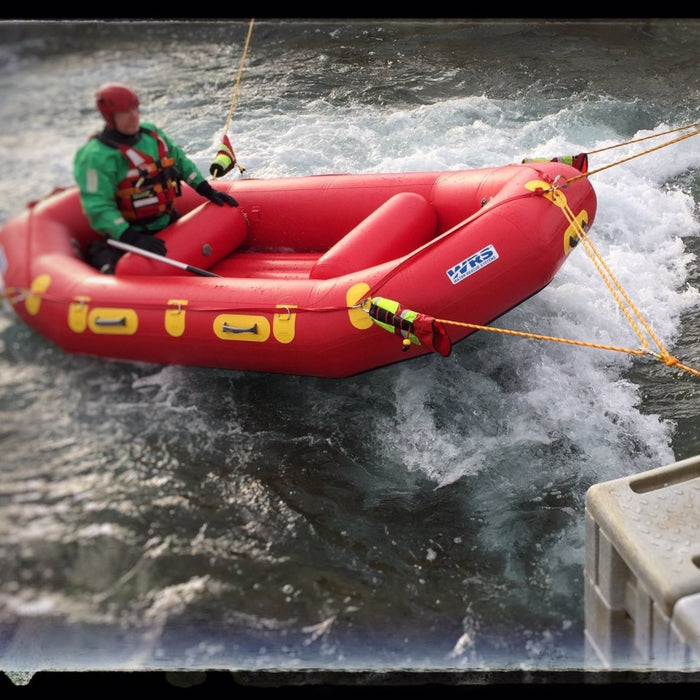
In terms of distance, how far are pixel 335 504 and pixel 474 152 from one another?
121 cm

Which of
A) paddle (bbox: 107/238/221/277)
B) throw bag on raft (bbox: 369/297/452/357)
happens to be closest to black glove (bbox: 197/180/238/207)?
paddle (bbox: 107/238/221/277)

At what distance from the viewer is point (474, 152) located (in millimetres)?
2418

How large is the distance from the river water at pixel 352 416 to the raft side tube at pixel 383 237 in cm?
17

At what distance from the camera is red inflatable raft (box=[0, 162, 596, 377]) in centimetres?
183

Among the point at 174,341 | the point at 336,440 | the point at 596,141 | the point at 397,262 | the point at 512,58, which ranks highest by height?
the point at 512,58

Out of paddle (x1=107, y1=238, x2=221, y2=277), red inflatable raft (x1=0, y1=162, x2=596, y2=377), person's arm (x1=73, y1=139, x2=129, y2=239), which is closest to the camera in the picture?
person's arm (x1=73, y1=139, x2=129, y2=239)

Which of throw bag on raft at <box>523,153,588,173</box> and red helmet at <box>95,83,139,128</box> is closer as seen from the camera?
red helmet at <box>95,83,139,128</box>

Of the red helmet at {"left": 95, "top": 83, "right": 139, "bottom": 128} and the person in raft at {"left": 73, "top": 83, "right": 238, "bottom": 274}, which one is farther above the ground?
the red helmet at {"left": 95, "top": 83, "right": 139, "bottom": 128}

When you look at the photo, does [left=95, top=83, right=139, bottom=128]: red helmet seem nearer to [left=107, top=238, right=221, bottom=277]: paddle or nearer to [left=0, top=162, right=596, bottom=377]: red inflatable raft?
[left=0, top=162, right=596, bottom=377]: red inflatable raft

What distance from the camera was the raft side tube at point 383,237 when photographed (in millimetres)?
2059

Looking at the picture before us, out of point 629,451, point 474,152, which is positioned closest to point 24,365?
point 629,451

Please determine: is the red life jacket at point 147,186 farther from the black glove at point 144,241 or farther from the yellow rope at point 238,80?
the yellow rope at point 238,80

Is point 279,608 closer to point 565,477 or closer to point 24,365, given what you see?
point 24,365

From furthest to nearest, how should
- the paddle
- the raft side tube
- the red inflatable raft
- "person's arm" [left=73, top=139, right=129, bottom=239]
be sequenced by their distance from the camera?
the raft side tube, the red inflatable raft, the paddle, "person's arm" [left=73, top=139, right=129, bottom=239]
